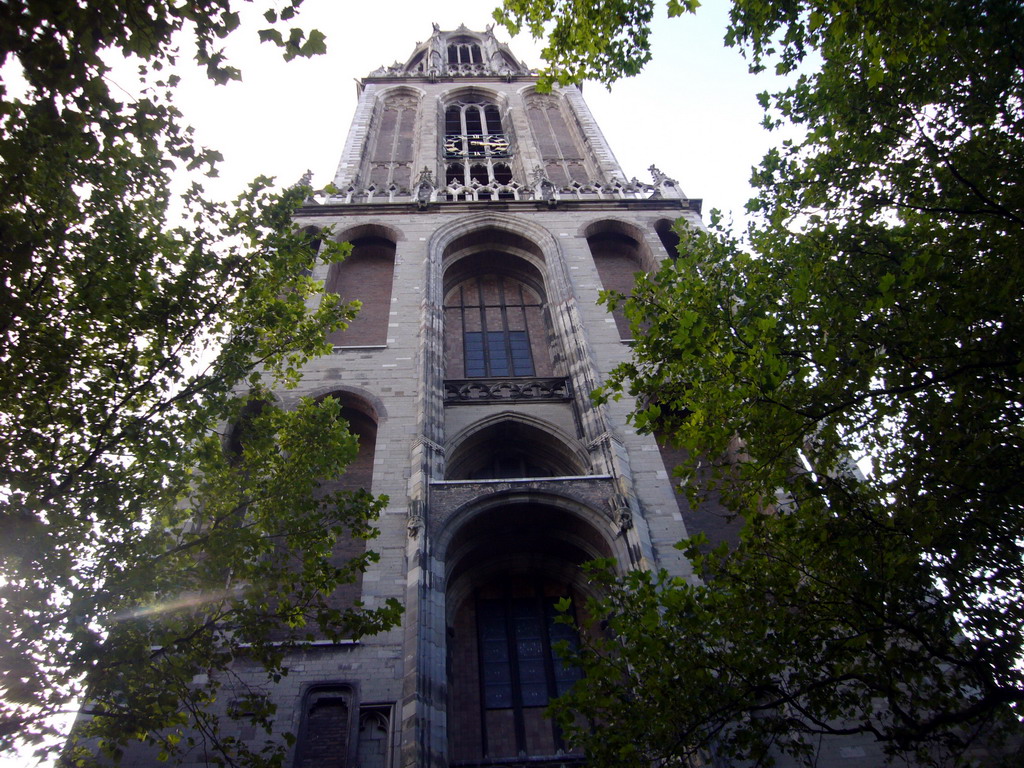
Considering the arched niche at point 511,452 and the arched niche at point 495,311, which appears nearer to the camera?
the arched niche at point 511,452

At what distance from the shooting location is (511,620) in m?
12.0

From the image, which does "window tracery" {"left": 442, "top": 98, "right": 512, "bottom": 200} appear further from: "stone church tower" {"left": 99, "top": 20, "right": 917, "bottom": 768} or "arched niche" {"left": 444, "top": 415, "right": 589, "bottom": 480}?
"arched niche" {"left": 444, "top": 415, "right": 589, "bottom": 480}

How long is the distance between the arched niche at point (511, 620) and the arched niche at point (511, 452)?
5.55 feet

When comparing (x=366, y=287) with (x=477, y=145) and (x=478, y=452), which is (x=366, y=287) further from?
(x=477, y=145)

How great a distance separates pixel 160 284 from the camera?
873 cm

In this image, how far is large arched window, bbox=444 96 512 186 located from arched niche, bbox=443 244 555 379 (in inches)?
160

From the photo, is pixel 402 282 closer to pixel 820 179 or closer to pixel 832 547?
pixel 820 179

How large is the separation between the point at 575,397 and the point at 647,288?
19.2ft

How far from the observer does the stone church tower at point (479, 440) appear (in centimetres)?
980

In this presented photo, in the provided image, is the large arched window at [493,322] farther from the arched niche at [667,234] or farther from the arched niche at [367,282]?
the arched niche at [667,234]

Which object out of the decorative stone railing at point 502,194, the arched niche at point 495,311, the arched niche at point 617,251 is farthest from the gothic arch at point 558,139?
the arched niche at point 495,311

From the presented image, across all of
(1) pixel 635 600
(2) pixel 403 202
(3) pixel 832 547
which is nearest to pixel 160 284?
Result: (1) pixel 635 600

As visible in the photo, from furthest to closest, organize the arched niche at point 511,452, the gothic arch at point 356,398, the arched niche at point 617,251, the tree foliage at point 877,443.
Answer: the arched niche at point 617,251 → the gothic arch at point 356,398 → the arched niche at point 511,452 → the tree foliage at point 877,443

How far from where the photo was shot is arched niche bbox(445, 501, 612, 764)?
10414mm
